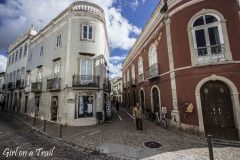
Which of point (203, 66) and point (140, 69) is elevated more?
point (140, 69)

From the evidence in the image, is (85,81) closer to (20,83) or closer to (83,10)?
(83,10)

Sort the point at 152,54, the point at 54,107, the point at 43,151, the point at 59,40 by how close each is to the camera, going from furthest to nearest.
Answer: the point at 59,40 → the point at 152,54 → the point at 54,107 → the point at 43,151

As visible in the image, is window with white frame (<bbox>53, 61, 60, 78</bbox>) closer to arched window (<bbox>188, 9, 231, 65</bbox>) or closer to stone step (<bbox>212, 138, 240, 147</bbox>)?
arched window (<bbox>188, 9, 231, 65</bbox>)

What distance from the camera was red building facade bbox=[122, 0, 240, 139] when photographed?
8.12 m

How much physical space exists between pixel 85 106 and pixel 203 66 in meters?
9.53

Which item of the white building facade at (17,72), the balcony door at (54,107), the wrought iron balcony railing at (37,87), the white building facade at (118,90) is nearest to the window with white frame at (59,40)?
the wrought iron balcony railing at (37,87)

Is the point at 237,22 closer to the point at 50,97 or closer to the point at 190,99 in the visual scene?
the point at 190,99

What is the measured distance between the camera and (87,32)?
1342 cm

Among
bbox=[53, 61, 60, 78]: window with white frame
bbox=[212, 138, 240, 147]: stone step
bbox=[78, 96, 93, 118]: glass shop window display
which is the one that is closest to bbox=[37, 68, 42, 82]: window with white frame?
bbox=[53, 61, 60, 78]: window with white frame

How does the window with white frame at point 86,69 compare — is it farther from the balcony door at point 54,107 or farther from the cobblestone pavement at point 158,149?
the cobblestone pavement at point 158,149

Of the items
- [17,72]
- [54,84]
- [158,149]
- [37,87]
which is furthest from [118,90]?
[158,149]

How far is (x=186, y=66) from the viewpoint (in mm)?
9336

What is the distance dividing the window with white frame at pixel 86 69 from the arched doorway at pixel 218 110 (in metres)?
8.92

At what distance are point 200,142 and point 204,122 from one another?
4.79 ft
